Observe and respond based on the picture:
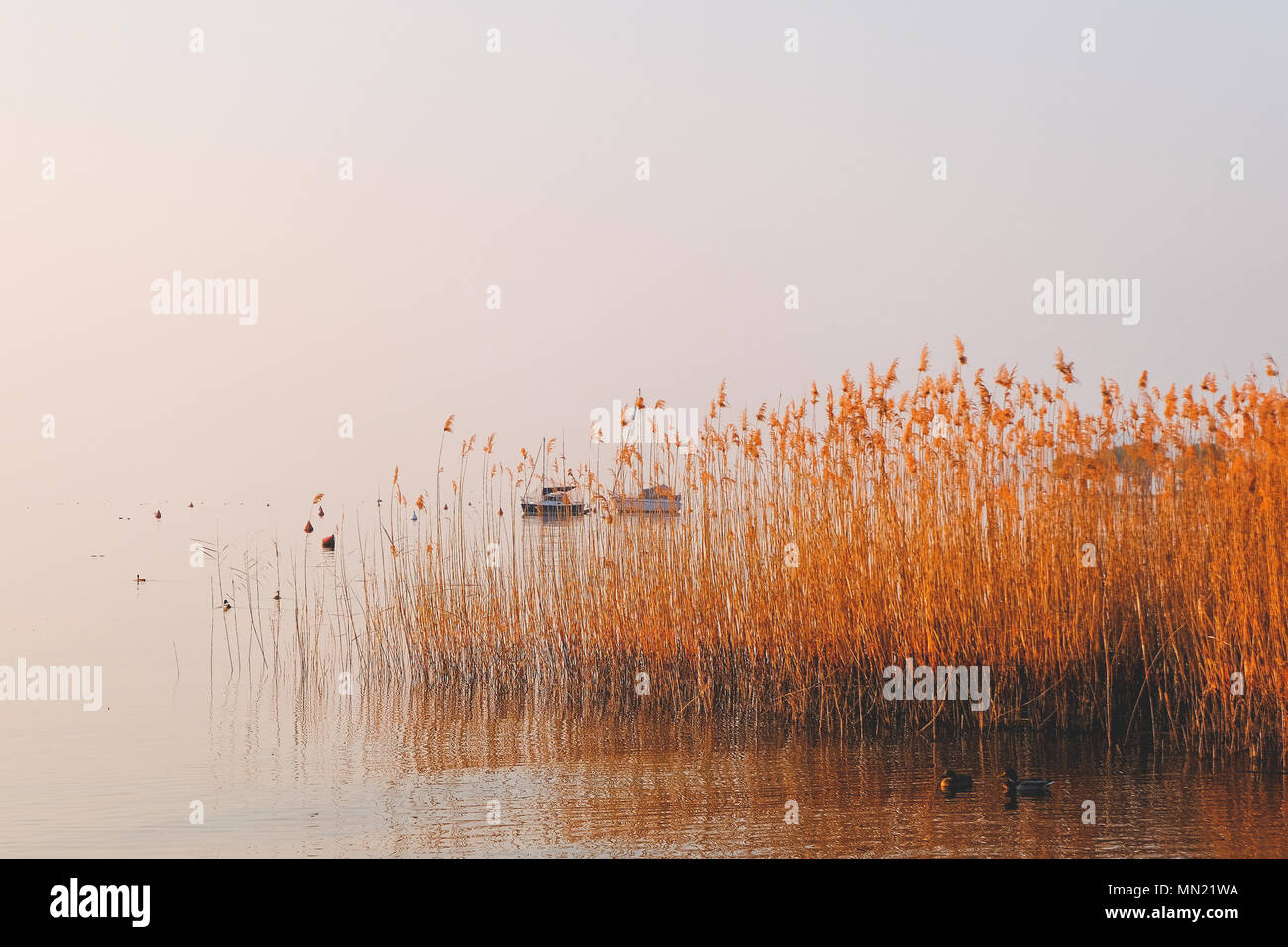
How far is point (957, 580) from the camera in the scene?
8430 mm

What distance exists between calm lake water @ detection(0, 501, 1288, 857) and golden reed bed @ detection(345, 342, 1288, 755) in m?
0.38

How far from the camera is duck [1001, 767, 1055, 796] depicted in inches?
269

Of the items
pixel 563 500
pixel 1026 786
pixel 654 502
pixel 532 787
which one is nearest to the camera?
pixel 1026 786

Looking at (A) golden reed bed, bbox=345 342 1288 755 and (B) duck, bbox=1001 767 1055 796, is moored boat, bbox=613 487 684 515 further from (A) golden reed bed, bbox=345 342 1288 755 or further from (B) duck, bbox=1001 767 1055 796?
(B) duck, bbox=1001 767 1055 796

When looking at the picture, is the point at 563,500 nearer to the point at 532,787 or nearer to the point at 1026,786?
the point at 532,787

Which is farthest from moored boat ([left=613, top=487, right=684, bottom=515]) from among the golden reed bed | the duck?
the duck

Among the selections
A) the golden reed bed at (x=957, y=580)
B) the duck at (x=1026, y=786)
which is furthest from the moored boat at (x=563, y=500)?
the duck at (x=1026, y=786)

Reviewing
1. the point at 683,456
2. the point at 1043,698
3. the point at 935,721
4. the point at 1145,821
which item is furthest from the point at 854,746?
the point at 683,456

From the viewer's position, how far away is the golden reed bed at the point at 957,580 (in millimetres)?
7949

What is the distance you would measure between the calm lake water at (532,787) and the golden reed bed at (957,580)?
38 centimetres

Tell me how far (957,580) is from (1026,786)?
74.6 inches

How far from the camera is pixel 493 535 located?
36.7 feet

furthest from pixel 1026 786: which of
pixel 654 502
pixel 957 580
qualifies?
pixel 654 502
